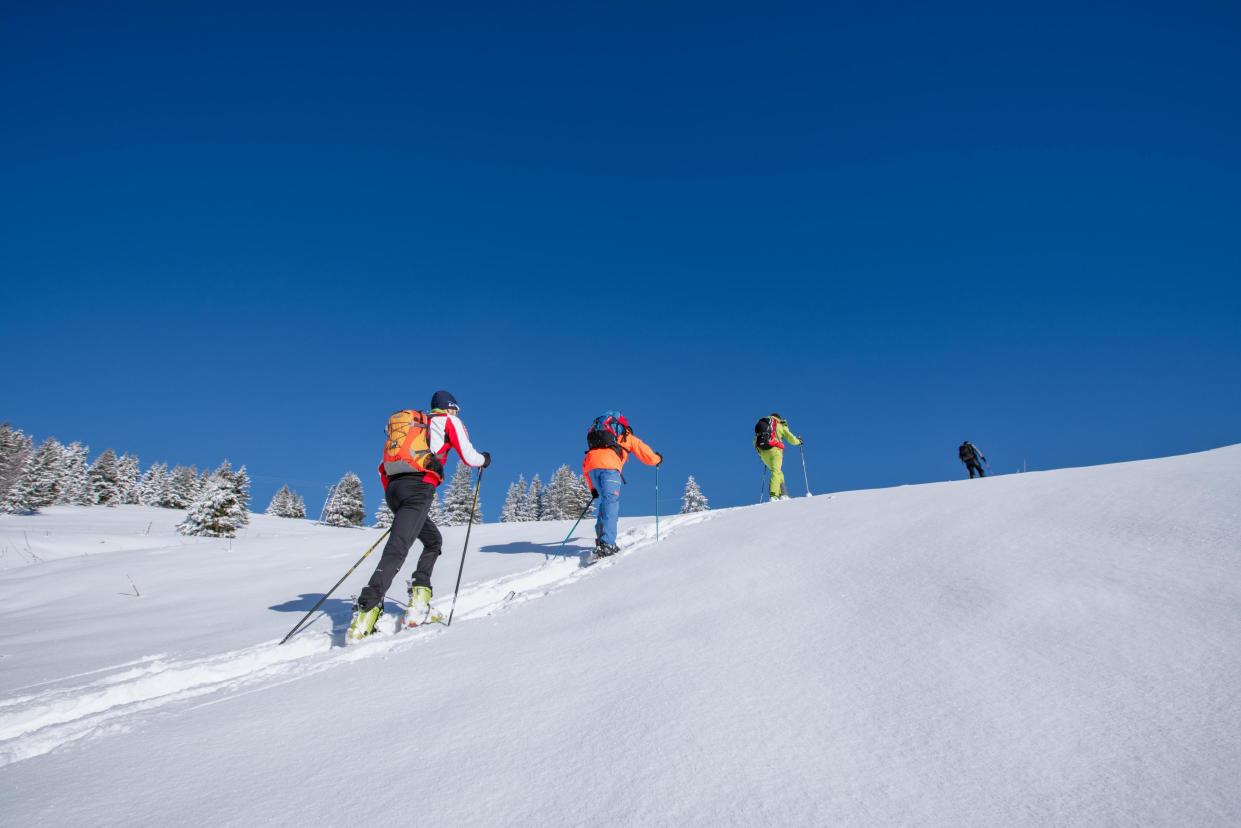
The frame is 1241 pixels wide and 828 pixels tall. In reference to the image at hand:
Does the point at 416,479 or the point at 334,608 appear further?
the point at 334,608

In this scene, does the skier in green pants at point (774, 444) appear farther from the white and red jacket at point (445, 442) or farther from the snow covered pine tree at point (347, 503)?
the snow covered pine tree at point (347, 503)

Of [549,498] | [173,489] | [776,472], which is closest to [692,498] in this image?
[549,498]

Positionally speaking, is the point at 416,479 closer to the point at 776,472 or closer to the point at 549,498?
the point at 776,472

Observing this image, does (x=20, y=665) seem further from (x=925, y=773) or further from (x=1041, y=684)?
(x=1041, y=684)

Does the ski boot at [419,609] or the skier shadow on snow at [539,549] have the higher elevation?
the skier shadow on snow at [539,549]

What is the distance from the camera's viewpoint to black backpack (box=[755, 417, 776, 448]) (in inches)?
491

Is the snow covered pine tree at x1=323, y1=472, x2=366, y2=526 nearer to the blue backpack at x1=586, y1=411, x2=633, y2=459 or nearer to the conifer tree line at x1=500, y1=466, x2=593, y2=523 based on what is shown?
the conifer tree line at x1=500, y1=466, x2=593, y2=523

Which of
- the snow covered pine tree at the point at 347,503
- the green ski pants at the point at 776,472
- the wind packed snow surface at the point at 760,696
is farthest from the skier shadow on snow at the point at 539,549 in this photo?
the snow covered pine tree at the point at 347,503

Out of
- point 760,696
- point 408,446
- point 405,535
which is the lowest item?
point 760,696

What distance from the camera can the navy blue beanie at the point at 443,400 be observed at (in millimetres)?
5609

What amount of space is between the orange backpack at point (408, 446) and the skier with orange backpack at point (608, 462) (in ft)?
7.93

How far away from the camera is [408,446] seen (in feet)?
16.7

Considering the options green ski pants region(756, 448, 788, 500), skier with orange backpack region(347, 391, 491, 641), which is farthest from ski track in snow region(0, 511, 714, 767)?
green ski pants region(756, 448, 788, 500)

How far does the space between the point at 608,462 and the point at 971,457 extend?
1863 centimetres
